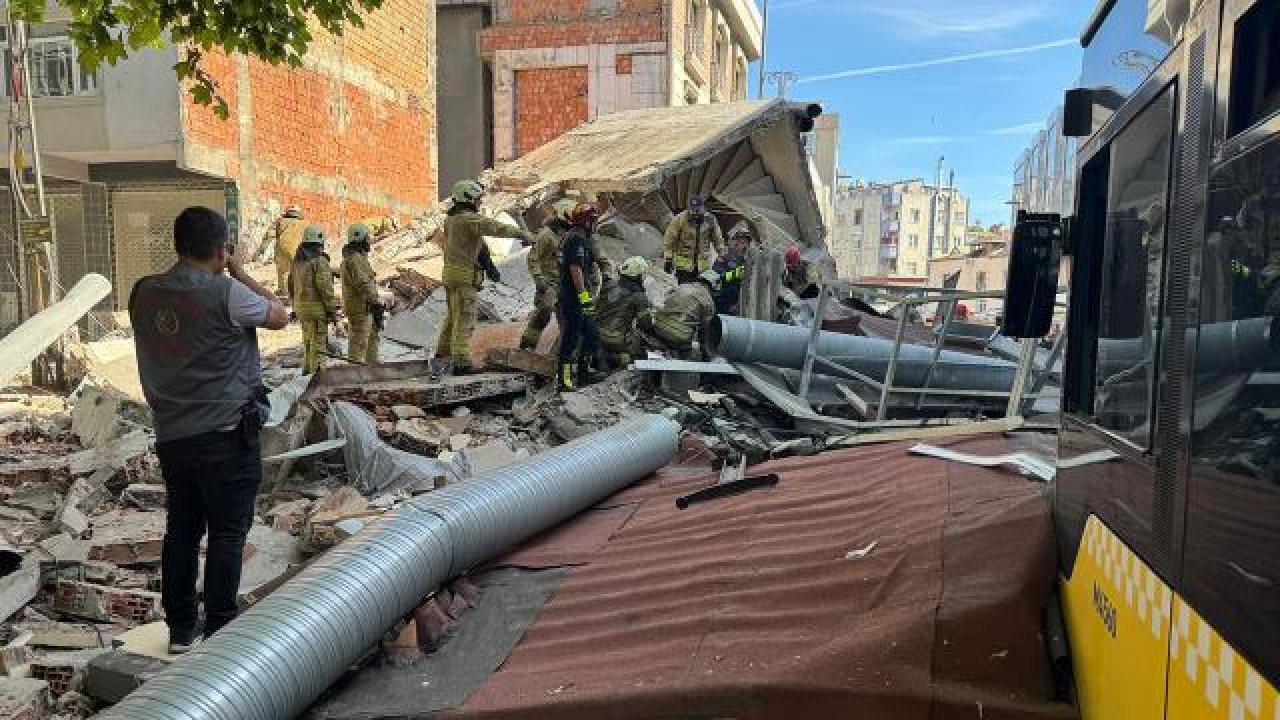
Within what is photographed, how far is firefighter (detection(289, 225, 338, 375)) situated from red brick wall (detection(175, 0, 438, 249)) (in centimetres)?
530

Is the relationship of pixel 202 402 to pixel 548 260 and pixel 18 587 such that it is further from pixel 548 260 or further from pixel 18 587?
pixel 548 260

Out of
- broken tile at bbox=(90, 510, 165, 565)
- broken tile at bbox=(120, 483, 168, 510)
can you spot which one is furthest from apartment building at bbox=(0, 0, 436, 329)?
broken tile at bbox=(90, 510, 165, 565)

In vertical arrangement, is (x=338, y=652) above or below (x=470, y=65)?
below

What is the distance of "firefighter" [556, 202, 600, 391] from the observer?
8297 millimetres

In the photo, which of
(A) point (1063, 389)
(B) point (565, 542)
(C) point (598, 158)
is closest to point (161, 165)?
(C) point (598, 158)

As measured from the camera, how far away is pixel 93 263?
48.6ft

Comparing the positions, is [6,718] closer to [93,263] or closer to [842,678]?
[842,678]

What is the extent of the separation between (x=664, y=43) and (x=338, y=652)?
23.0 meters

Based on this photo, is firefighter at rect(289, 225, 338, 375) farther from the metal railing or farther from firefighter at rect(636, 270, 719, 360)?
the metal railing

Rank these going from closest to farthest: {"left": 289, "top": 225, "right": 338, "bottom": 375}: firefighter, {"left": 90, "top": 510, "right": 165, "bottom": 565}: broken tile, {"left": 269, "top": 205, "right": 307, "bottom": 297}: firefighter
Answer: {"left": 90, "top": 510, "right": 165, "bottom": 565}: broken tile, {"left": 289, "top": 225, "right": 338, "bottom": 375}: firefighter, {"left": 269, "top": 205, "right": 307, "bottom": 297}: firefighter

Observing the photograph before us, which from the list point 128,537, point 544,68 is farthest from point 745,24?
point 128,537

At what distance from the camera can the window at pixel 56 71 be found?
44.2 feet

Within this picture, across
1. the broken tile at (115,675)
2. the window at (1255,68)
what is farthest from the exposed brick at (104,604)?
the window at (1255,68)

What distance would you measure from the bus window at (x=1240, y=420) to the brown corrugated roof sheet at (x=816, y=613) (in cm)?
97
